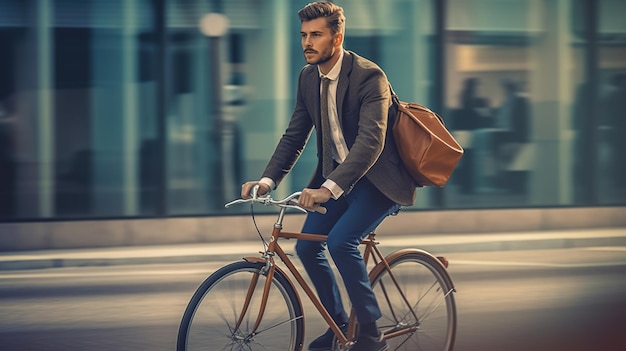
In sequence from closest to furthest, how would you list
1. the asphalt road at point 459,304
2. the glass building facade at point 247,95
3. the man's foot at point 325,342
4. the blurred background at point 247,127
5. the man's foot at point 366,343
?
the man's foot at point 366,343
the man's foot at point 325,342
the asphalt road at point 459,304
the blurred background at point 247,127
the glass building facade at point 247,95

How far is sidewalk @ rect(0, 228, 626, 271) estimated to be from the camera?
36.5 ft

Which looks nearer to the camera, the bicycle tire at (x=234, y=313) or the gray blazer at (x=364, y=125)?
the bicycle tire at (x=234, y=313)

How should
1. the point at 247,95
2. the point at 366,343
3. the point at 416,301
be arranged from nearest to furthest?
the point at 366,343 → the point at 416,301 → the point at 247,95

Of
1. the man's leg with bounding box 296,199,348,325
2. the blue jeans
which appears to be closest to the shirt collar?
the blue jeans

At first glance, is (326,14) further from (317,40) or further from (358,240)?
(358,240)

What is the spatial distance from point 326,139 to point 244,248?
690 cm

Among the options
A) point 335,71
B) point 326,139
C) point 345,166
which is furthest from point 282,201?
point 335,71

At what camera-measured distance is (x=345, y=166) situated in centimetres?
489

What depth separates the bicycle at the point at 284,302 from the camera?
4.79 metres

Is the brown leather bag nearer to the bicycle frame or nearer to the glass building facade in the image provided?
the bicycle frame

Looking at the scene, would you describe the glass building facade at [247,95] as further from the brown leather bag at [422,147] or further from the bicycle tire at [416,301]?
the brown leather bag at [422,147]

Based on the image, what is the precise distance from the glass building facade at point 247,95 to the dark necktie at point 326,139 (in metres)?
8.00

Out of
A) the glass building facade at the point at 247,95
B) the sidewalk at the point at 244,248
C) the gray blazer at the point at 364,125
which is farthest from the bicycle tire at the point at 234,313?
the glass building facade at the point at 247,95

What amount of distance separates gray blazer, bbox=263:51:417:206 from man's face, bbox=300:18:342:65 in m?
0.14
